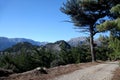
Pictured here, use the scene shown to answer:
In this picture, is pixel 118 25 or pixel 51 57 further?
pixel 51 57

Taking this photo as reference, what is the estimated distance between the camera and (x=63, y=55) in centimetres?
7838

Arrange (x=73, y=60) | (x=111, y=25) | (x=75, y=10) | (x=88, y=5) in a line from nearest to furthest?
(x=111, y=25) → (x=88, y=5) → (x=75, y=10) → (x=73, y=60)

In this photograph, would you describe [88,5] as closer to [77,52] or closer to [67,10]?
→ [67,10]

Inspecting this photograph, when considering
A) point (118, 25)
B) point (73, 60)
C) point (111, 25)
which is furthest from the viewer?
point (73, 60)

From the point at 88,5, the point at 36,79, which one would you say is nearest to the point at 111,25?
the point at 36,79

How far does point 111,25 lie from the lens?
17.7 metres

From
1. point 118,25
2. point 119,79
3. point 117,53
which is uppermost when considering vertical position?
point 118,25

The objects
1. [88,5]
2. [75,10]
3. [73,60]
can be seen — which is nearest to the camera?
[88,5]

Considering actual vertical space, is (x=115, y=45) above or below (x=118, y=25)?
below

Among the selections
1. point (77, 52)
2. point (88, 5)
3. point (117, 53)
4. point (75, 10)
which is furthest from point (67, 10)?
point (77, 52)

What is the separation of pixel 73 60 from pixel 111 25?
6065 centimetres

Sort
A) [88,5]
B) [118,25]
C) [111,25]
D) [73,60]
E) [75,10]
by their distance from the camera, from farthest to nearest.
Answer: [73,60] < [75,10] < [88,5] < [111,25] < [118,25]

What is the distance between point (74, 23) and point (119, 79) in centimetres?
2151

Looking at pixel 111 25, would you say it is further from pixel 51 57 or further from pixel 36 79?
pixel 51 57
